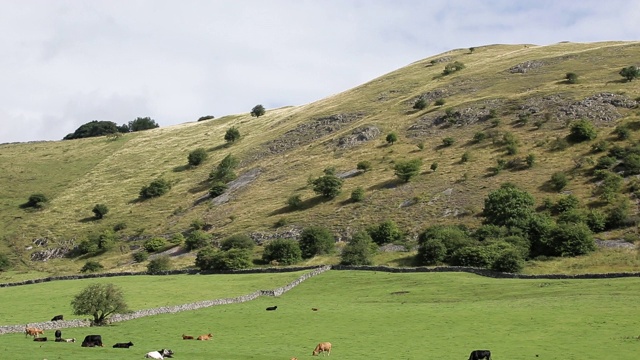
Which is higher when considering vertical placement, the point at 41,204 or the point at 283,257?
the point at 41,204

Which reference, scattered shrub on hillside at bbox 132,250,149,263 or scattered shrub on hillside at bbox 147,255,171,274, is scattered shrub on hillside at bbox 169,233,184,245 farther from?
scattered shrub on hillside at bbox 147,255,171,274

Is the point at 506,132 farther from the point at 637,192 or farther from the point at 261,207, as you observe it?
the point at 261,207

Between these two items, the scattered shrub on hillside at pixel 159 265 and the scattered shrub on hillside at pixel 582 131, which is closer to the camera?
the scattered shrub on hillside at pixel 159 265

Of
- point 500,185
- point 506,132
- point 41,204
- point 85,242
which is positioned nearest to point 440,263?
point 500,185

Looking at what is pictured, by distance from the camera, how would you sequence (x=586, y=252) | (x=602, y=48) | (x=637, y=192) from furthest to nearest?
(x=602, y=48), (x=637, y=192), (x=586, y=252)

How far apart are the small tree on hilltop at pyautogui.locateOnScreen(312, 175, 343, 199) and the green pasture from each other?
3654cm

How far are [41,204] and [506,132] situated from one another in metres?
87.1

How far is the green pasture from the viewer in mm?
63844

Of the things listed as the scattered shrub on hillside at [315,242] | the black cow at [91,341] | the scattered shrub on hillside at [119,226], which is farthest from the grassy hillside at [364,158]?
the black cow at [91,341]

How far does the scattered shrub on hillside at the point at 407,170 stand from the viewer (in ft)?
395

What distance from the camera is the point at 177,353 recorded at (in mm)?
40625

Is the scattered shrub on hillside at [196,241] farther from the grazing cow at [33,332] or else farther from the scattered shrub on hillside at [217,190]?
the grazing cow at [33,332]

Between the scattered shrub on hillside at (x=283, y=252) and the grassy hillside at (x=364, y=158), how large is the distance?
40.7ft

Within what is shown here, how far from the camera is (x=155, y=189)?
145 meters
